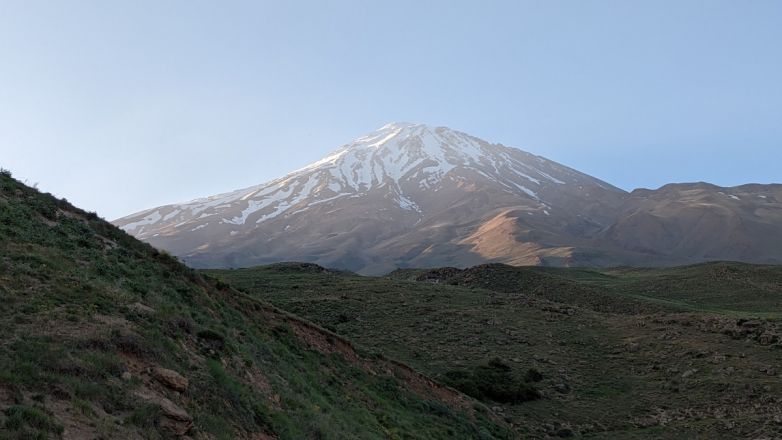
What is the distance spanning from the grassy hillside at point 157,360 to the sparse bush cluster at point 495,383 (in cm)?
218

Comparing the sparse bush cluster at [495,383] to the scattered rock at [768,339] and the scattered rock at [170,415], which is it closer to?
the scattered rock at [768,339]

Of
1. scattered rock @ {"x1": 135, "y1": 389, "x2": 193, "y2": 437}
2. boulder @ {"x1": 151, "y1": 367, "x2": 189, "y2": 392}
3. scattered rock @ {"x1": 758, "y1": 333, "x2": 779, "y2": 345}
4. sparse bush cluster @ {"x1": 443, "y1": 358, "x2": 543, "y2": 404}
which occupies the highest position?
boulder @ {"x1": 151, "y1": 367, "x2": 189, "y2": 392}

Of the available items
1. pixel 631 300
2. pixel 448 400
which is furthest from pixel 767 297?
pixel 448 400

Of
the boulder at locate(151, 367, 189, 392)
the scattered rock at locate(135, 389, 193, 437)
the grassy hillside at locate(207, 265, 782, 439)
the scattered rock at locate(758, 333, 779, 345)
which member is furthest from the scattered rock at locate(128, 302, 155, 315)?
the scattered rock at locate(758, 333, 779, 345)

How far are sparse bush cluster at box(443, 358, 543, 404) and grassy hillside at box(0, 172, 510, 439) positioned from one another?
2.18 m

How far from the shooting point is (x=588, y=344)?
3144 centimetres

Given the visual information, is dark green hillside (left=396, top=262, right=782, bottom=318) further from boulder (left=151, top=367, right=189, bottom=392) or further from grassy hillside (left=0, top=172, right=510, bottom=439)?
boulder (left=151, top=367, right=189, bottom=392)

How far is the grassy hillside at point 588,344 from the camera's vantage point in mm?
21578

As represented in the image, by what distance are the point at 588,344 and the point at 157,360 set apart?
1025 inches

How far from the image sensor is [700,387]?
24172mm

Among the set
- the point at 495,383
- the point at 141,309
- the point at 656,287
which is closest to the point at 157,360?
the point at 141,309

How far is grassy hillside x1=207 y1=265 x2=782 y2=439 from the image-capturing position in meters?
21.6

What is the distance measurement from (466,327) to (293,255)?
143 metres

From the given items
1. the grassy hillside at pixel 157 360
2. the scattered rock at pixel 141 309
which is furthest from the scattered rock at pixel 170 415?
the scattered rock at pixel 141 309
